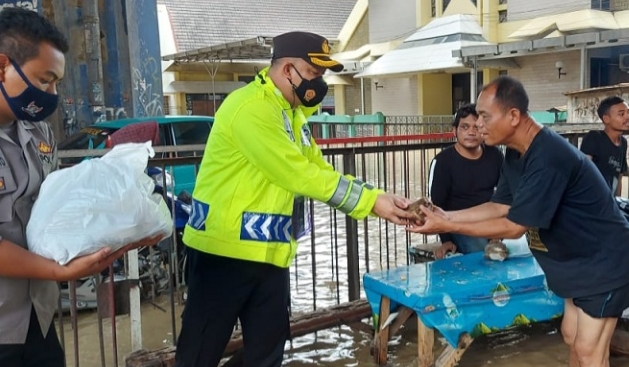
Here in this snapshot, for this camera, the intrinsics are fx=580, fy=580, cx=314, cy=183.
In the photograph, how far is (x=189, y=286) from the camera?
8.82 feet

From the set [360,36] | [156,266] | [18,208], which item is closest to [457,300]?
[18,208]

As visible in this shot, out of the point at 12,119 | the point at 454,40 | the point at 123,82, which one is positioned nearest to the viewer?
the point at 12,119

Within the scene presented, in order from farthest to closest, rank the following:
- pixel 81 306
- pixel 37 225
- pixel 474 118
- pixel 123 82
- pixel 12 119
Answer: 1. pixel 123 82
2. pixel 81 306
3. pixel 474 118
4. pixel 12 119
5. pixel 37 225

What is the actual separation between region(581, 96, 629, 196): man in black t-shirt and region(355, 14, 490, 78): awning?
1387cm

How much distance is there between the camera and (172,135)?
24.2 ft

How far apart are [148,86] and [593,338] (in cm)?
779

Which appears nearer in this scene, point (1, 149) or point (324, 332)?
point (1, 149)

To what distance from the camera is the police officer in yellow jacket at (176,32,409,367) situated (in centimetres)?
242

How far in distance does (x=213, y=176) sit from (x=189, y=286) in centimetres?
55

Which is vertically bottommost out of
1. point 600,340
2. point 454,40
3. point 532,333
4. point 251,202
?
point 532,333

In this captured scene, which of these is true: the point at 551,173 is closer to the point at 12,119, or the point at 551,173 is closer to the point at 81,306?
the point at 12,119

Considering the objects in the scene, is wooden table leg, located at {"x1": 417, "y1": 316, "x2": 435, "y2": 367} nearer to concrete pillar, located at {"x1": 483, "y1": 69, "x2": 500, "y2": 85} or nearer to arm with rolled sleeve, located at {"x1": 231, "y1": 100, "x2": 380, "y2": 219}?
arm with rolled sleeve, located at {"x1": 231, "y1": 100, "x2": 380, "y2": 219}

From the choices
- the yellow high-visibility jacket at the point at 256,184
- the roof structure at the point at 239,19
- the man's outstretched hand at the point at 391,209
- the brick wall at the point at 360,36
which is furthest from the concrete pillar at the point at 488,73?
the yellow high-visibility jacket at the point at 256,184

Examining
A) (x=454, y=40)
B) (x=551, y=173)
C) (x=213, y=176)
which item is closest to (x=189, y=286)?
(x=213, y=176)
